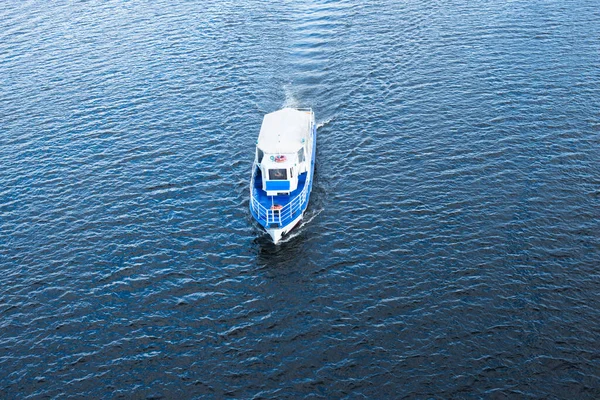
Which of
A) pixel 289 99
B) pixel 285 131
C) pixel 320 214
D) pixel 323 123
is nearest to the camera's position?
pixel 320 214

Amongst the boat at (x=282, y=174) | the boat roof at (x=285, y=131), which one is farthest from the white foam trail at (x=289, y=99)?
the boat at (x=282, y=174)

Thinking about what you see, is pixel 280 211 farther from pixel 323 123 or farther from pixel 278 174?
pixel 323 123

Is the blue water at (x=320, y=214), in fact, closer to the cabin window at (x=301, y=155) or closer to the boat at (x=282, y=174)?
the boat at (x=282, y=174)

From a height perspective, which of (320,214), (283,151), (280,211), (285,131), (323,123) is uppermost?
(285,131)

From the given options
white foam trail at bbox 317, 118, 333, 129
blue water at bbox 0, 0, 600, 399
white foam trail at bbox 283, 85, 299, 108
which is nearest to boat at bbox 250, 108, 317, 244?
blue water at bbox 0, 0, 600, 399

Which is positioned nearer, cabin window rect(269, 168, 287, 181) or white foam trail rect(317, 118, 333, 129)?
cabin window rect(269, 168, 287, 181)

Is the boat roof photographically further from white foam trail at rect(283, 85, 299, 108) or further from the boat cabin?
white foam trail at rect(283, 85, 299, 108)

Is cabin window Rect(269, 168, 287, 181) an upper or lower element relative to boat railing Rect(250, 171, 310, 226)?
upper

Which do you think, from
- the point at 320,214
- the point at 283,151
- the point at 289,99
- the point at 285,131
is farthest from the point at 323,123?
the point at 320,214

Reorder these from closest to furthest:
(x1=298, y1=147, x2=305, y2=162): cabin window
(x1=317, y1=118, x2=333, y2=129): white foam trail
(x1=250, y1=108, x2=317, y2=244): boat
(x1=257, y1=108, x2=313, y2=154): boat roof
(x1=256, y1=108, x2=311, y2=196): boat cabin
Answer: (x1=250, y1=108, x2=317, y2=244): boat
(x1=256, y1=108, x2=311, y2=196): boat cabin
(x1=257, y1=108, x2=313, y2=154): boat roof
(x1=298, y1=147, x2=305, y2=162): cabin window
(x1=317, y1=118, x2=333, y2=129): white foam trail
